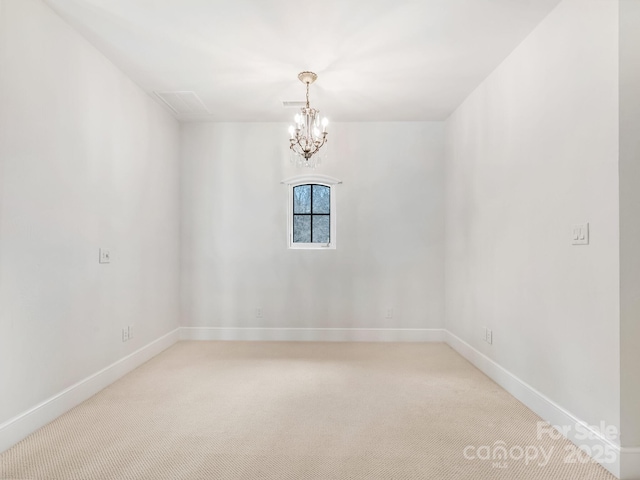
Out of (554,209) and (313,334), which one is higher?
(554,209)

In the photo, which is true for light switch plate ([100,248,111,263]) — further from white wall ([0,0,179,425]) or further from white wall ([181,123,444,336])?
white wall ([181,123,444,336])

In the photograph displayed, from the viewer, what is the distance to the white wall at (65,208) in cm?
212

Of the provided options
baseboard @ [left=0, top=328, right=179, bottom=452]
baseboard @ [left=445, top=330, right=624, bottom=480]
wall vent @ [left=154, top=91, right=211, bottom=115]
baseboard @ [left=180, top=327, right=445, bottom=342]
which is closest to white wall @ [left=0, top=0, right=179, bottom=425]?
baseboard @ [left=0, top=328, right=179, bottom=452]

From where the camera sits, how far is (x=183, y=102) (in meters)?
3.99

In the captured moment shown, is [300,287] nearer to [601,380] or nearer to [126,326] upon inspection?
[126,326]

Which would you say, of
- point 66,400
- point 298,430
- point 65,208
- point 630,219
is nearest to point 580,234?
point 630,219

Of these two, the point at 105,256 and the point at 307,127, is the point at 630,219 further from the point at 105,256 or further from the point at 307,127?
the point at 105,256

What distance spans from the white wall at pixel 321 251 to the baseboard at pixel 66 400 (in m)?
1.20

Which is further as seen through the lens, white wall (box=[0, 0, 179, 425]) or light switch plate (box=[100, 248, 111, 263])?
light switch plate (box=[100, 248, 111, 263])

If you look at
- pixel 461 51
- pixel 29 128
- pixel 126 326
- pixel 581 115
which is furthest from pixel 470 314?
pixel 29 128

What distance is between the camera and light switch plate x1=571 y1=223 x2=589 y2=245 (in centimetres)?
206

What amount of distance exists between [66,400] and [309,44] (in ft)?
10.3

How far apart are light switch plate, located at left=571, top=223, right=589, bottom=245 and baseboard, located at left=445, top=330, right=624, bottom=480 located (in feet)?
3.39

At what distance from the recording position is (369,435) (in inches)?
88.1
